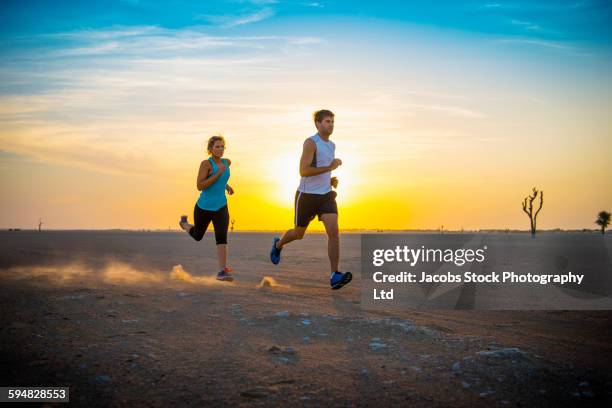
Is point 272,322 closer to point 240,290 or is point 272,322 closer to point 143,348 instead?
point 143,348

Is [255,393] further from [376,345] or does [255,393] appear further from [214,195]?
[214,195]

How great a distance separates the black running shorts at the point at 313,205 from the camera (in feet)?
23.3

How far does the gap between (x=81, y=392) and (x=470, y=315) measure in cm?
443

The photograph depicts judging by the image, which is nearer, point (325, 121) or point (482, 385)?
point (482, 385)

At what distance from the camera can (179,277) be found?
8594 millimetres

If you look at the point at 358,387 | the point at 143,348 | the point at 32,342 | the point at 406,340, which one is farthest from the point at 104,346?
the point at 406,340

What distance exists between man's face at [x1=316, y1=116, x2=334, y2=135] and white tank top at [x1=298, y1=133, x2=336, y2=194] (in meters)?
0.11

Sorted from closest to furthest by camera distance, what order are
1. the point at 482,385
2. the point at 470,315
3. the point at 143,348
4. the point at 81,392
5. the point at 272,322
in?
1. the point at 81,392
2. the point at 482,385
3. the point at 143,348
4. the point at 272,322
5. the point at 470,315

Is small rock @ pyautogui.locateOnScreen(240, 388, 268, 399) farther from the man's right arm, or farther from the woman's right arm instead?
the woman's right arm

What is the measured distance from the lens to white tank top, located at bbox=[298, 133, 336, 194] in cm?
689

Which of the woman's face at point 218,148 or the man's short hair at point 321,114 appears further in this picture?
the woman's face at point 218,148

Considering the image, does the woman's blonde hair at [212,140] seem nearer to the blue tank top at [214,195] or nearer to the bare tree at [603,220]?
the blue tank top at [214,195]

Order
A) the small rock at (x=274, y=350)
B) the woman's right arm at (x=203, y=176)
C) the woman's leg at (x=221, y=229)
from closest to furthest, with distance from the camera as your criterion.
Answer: the small rock at (x=274, y=350)
the woman's right arm at (x=203, y=176)
the woman's leg at (x=221, y=229)

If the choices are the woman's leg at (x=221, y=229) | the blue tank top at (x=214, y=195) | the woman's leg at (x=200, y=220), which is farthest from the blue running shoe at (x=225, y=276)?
the blue tank top at (x=214, y=195)
